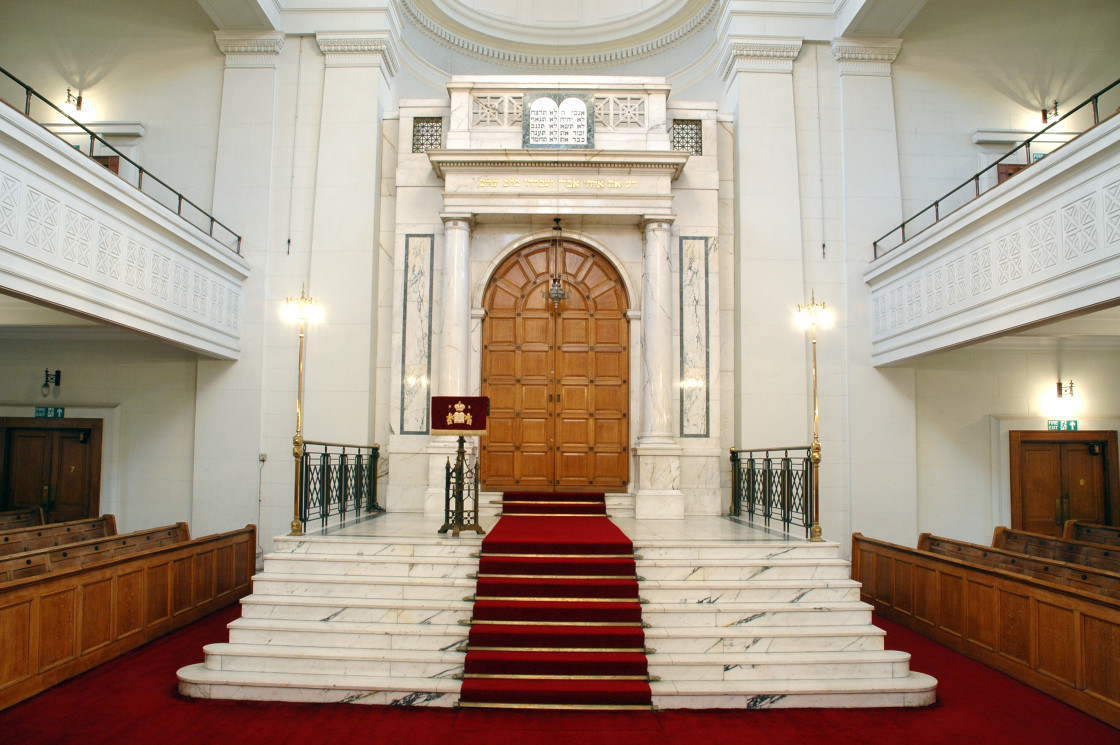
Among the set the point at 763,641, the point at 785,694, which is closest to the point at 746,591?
the point at 763,641

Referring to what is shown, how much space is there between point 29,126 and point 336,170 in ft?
16.1

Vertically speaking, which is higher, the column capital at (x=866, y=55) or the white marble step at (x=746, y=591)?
the column capital at (x=866, y=55)

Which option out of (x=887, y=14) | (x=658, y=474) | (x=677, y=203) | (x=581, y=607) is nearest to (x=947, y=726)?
(x=581, y=607)

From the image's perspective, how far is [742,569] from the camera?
7.03 m

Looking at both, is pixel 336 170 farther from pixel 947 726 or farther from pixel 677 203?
pixel 947 726

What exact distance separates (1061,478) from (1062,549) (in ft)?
10.7

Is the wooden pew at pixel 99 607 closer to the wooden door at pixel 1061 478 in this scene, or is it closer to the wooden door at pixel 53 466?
the wooden door at pixel 53 466

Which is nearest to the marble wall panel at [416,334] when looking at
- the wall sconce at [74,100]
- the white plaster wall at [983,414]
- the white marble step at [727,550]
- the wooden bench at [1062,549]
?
the white marble step at [727,550]

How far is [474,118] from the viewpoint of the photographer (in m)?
10.7

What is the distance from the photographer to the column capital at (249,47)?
11.2 metres

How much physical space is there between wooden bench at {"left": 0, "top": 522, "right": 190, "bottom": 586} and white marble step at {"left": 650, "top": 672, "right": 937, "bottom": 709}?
538cm

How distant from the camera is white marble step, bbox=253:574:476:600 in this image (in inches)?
263

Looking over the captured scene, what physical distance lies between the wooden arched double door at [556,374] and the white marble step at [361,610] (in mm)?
4231

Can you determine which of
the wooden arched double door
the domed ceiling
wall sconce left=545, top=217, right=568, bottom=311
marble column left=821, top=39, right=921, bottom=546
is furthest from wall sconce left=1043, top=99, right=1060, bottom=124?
wall sconce left=545, top=217, right=568, bottom=311
